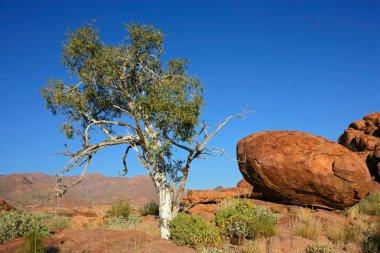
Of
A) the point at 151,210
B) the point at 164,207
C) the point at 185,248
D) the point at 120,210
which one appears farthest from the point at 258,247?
the point at 120,210

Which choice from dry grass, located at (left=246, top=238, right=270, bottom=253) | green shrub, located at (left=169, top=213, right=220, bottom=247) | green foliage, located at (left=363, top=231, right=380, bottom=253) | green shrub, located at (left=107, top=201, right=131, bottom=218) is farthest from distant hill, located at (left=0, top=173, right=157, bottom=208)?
green foliage, located at (left=363, top=231, right=380, bottom=253)

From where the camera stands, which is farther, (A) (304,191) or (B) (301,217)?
(A) (304,191)

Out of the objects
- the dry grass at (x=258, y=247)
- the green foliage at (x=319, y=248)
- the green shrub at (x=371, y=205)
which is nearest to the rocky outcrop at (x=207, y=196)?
the green shrub at (x=371, y=205)

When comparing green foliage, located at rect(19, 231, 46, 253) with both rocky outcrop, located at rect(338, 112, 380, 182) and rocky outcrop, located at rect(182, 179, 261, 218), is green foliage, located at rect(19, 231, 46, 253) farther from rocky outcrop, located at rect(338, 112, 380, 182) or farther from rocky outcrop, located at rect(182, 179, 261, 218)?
rocky outcrop, located at rect(338, 112, 380, 182)

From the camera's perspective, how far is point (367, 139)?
30094 millimetres

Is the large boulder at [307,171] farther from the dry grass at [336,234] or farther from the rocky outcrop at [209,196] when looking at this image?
the dry grass at [336,234]

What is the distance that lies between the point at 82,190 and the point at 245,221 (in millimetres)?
99369

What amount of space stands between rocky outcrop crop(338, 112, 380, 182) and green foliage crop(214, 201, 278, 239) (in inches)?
586

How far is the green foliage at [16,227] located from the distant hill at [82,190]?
48.1m

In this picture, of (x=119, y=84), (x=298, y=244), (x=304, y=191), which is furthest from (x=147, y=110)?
(x=304, y=191)

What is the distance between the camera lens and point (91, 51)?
18.6 m

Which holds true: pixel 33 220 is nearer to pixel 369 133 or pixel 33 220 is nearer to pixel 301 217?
pixel 301 217

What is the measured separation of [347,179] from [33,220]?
46.7ft

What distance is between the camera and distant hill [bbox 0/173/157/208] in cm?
7411
